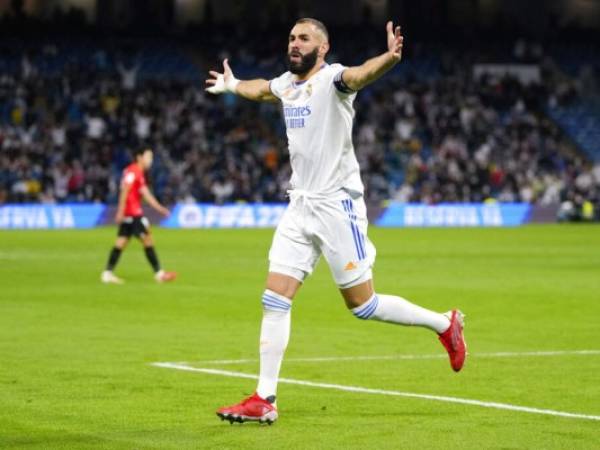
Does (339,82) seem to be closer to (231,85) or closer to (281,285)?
(281,285)

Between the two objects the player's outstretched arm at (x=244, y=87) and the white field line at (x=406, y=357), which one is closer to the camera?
the player's outstretched arm at (x=244, y=87)

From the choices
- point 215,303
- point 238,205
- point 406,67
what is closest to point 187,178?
point 238,205

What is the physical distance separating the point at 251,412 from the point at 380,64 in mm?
2402

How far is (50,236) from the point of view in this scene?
39.7 meters

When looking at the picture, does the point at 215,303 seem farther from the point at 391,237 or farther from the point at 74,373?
the point at 391,237

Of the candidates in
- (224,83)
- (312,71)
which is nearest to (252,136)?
(224,83)

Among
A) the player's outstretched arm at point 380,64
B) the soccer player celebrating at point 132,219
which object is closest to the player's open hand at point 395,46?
the player's outstretched arm at point 380,64

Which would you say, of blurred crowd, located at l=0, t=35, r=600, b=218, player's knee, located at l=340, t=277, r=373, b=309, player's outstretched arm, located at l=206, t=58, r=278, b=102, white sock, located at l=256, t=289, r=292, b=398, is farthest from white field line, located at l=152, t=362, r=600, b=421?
blurred crowd, located at l=0, t=35, r=600, b=218

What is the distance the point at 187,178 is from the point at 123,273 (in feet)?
76.1

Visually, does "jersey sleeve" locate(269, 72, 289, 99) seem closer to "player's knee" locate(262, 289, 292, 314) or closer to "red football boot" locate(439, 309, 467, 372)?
"player's knee" locate(262, 289, 292, 314)

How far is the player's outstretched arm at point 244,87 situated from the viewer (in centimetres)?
1032

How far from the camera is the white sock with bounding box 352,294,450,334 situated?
394 inches

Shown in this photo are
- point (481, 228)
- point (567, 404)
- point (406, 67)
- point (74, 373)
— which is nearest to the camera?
point (567, 404)

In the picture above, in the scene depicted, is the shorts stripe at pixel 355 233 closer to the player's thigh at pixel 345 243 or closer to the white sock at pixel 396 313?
the player's thigh at pixel 345 243
